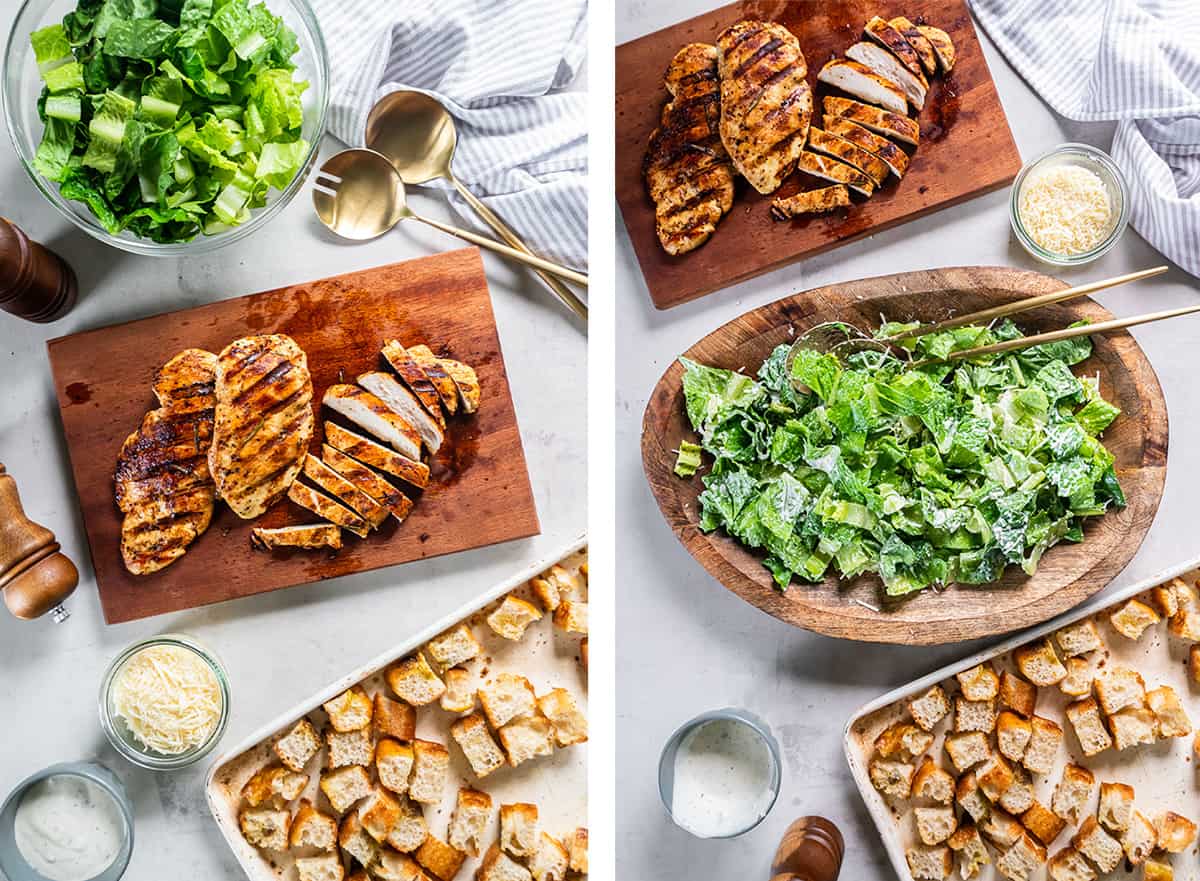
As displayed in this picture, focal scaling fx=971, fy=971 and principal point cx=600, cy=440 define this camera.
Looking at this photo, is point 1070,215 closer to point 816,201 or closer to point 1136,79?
point 1136,79

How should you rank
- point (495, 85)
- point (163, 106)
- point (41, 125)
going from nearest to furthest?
point (163, 106) < point (41, 125) < point (495, 85)

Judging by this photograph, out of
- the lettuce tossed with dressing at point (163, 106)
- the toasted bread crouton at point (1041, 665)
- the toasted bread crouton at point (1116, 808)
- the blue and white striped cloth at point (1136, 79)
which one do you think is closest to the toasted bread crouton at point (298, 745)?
the lettuce tossed with dressing at point (163, 106)

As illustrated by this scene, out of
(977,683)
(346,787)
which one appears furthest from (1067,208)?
(346,787)

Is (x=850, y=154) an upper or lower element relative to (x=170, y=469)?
upper

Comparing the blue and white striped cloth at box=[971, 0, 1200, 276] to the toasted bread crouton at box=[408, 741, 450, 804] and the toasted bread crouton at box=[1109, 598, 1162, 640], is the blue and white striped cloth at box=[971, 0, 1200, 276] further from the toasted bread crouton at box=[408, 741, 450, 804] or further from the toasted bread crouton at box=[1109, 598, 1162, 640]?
the toasted bread crouton at box=[408, 741, 450, 804]

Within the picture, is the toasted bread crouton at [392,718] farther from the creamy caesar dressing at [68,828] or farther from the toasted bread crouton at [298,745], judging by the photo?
the creamy caesar dressing at [68,828]

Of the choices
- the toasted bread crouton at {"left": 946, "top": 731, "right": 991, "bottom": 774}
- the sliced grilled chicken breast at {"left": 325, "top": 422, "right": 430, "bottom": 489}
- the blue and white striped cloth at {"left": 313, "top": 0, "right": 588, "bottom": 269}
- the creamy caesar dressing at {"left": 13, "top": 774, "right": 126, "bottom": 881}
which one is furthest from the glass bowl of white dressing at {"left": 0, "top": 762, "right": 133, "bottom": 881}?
the toasted bread crouton at {"left": 946, "top": 731, "right": 991, "bottom": 774}
